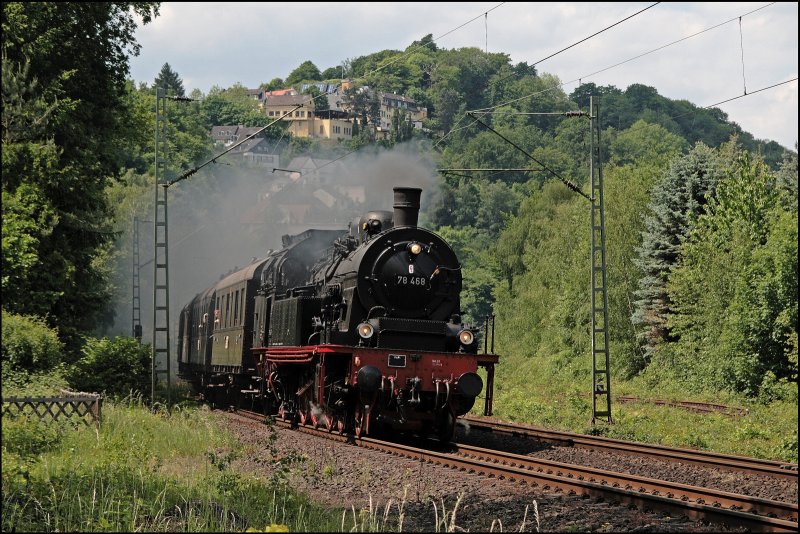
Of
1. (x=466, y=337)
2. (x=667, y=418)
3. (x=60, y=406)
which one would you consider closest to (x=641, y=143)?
(x=667, y=418)

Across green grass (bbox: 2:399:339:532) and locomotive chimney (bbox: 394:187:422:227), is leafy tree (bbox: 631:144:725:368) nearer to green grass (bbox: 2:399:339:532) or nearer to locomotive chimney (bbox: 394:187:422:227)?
locomotive chimney (bbox: 394:187:422:227)

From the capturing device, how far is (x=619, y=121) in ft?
388

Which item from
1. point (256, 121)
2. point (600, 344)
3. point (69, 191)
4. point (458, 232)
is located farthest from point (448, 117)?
point (69, 191)

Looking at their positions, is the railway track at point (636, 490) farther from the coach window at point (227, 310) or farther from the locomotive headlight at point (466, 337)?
the coach window at point (227, 310)

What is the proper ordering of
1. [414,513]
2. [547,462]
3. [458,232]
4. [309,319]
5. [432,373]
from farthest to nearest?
[458,232] < [309,319] < [432,373] < [547,462] < [414,513]

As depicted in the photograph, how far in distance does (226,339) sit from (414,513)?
17.1 metres

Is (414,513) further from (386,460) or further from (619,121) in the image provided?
(619,121)

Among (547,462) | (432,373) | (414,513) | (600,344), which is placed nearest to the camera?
(414,513)

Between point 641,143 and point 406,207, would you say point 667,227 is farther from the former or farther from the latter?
point 641,143

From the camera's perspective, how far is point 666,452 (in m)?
16.0

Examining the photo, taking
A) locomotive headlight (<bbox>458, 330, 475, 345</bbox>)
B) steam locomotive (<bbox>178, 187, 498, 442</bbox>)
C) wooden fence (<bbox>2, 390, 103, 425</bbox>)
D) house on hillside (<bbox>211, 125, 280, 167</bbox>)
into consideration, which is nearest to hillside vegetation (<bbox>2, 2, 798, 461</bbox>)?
wooden fence (<bbox>2, 390, 103, 425</bbox>)

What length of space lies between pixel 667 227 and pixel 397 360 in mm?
23507

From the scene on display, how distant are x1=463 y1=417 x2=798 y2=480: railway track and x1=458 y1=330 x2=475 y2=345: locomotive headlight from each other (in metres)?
2.81

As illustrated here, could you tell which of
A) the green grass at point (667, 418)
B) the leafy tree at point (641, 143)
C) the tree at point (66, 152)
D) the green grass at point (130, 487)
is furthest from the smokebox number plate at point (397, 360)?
the leafy tree at point (641, 143)
